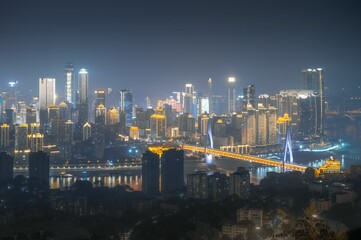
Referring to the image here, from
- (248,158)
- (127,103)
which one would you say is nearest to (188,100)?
(127,103)

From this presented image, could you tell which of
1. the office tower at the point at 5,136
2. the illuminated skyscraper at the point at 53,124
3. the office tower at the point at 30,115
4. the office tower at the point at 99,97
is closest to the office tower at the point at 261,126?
the office tower at the point at 99,97

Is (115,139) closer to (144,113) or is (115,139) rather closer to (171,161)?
(144,113)

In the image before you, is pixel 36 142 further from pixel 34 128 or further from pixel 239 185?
pixel 239 185

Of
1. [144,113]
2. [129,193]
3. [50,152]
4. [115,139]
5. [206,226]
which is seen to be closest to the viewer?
[206,226]

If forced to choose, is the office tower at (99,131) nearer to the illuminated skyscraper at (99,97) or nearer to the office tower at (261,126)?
the illuminated skyscraper at (99,97)

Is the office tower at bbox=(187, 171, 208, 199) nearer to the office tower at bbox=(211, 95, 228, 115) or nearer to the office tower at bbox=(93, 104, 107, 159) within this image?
the office tower at bbox=(93, 104, 107, 159)

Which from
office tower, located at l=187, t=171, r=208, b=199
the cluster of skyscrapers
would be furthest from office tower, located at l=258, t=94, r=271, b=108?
office tower, located at l=187, t=171, r=208, b=199

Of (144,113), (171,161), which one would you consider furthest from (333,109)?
(171,161)
